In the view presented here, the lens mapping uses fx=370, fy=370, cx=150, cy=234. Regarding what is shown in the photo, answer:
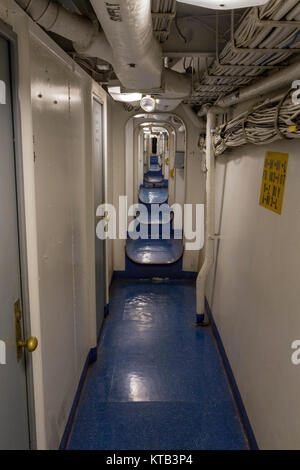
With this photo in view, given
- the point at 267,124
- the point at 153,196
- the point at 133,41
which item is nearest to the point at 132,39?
the point at 133,41

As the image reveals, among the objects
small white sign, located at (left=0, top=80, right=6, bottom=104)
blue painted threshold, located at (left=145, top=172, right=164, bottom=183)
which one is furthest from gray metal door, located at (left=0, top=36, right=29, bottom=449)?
blue painted threshold, located at (left=145, top=172, right=164, bottom=183)

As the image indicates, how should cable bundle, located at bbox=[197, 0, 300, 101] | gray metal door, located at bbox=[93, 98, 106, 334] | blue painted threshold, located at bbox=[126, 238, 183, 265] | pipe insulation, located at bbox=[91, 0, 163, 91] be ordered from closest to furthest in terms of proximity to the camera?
1. pipe insulation, located at bbox=[91, 0, 163, 91]
2. cable bundle, located at bbox=[197, 0, 300, 101]
3. gray metal door, located at bbox=[93, 98, 106, 334]
4. blue painted threshold, located at bbox=[126, 238, 183, 265]

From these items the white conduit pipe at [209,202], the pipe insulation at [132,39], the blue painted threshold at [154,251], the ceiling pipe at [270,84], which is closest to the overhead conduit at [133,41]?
the pipe insulation at [132,39]

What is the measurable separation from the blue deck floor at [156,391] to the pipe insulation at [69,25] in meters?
2.50

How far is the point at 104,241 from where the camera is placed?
4.23 m

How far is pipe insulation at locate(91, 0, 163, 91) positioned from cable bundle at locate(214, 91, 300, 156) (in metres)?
0.68

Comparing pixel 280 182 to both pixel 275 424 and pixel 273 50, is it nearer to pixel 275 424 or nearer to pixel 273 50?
pixel 273 50

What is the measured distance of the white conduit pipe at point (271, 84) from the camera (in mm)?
1891

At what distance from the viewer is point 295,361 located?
1.80 meters

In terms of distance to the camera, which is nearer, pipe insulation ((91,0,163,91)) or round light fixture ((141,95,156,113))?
pipe insulation ((91,0,163,91))

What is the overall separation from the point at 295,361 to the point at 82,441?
1.57 m

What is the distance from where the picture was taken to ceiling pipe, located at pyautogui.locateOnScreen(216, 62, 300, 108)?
1894 mm

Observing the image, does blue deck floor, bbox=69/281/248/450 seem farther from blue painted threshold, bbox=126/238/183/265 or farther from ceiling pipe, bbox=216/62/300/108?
ceiling pipe, bbox=216/62/300/108

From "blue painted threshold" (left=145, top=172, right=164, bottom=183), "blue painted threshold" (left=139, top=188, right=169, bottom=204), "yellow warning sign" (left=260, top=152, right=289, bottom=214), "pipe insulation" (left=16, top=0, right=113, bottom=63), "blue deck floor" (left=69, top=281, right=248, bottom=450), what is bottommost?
"blue deck floor" (left=69, top=281, right=248, bottom=450)
